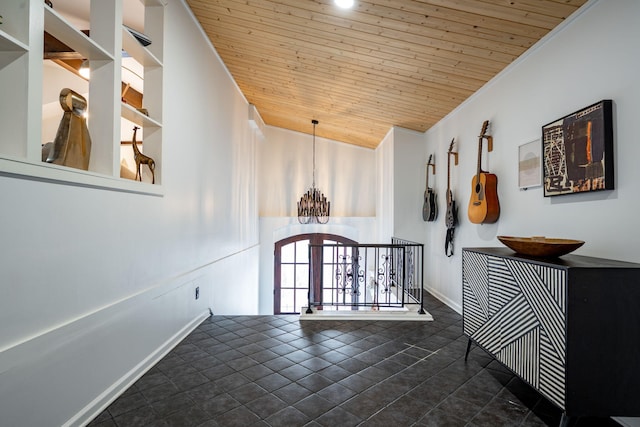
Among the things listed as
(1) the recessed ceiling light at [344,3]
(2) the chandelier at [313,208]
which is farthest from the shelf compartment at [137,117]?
(2) the chandelier at [313,208]

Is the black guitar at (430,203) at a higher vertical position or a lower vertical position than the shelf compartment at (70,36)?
lower

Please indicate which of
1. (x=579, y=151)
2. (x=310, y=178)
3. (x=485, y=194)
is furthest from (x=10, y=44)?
(x=310, y=178)

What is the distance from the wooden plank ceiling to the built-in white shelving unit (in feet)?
3.56

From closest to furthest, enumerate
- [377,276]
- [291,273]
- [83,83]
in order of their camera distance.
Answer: [83,83] → [377,276] → [291,273]

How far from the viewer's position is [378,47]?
125 inches

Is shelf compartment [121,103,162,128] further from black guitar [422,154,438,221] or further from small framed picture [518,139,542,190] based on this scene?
black guitar [422,154,438,221]

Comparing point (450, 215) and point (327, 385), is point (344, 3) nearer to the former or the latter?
point (450, 215)

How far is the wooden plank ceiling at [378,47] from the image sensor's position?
2.50 m

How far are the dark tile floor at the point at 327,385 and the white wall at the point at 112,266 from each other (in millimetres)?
297

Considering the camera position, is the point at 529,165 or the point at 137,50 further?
the point at 529,165

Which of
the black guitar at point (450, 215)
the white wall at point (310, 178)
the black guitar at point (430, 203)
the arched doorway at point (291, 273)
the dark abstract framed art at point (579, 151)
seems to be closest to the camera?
the dark abstract framed art at point (579, 151)

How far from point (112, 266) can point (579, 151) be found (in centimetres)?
331

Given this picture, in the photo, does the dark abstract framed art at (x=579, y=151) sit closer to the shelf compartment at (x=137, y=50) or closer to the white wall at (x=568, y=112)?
the white wall at (x=568, y=112)

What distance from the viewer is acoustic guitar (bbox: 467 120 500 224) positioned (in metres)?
3.24
